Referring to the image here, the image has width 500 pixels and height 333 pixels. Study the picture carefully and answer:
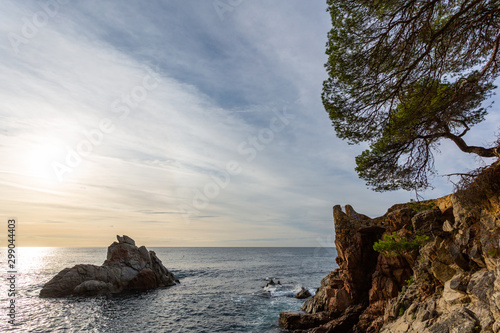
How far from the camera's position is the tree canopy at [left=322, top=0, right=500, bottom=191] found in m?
9.86

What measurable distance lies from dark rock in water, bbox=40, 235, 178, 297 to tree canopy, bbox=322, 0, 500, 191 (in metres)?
39.0

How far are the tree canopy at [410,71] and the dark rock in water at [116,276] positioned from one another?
128 feet

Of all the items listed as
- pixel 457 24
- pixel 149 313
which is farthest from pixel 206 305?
pixel 457 24

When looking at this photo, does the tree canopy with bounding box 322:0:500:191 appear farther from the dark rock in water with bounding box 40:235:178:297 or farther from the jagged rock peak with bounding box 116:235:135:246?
the jagged rock peak with bounding box 116:235:135:246

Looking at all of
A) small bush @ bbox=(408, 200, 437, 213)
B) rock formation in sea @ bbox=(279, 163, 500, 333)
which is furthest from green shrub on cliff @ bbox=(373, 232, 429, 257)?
small bush @ bbox=(408, 200, 437, 213)

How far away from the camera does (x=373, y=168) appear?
→ 14750 millimetres

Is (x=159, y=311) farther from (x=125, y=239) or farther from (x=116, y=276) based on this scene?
(x=125, y=239)

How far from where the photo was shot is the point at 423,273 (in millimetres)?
12227

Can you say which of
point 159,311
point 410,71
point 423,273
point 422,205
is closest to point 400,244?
point 423,273

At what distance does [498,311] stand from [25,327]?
33324mm

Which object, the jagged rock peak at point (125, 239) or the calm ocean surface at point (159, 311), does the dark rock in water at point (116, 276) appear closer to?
the jagged rock peak at point (125, 239)

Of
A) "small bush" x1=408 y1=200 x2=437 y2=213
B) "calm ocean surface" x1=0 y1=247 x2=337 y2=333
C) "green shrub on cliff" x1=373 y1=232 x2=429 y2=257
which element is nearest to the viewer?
"green shrub on cliff" x1=373 y1=232 x2=429 y2=257

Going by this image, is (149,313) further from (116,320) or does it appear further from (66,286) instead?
(66,286)

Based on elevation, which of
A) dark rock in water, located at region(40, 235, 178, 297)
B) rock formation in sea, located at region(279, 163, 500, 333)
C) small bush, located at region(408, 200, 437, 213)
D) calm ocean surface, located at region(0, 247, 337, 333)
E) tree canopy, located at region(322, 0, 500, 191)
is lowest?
calm ocean surface, located at region(0, 247, 337, 333)
